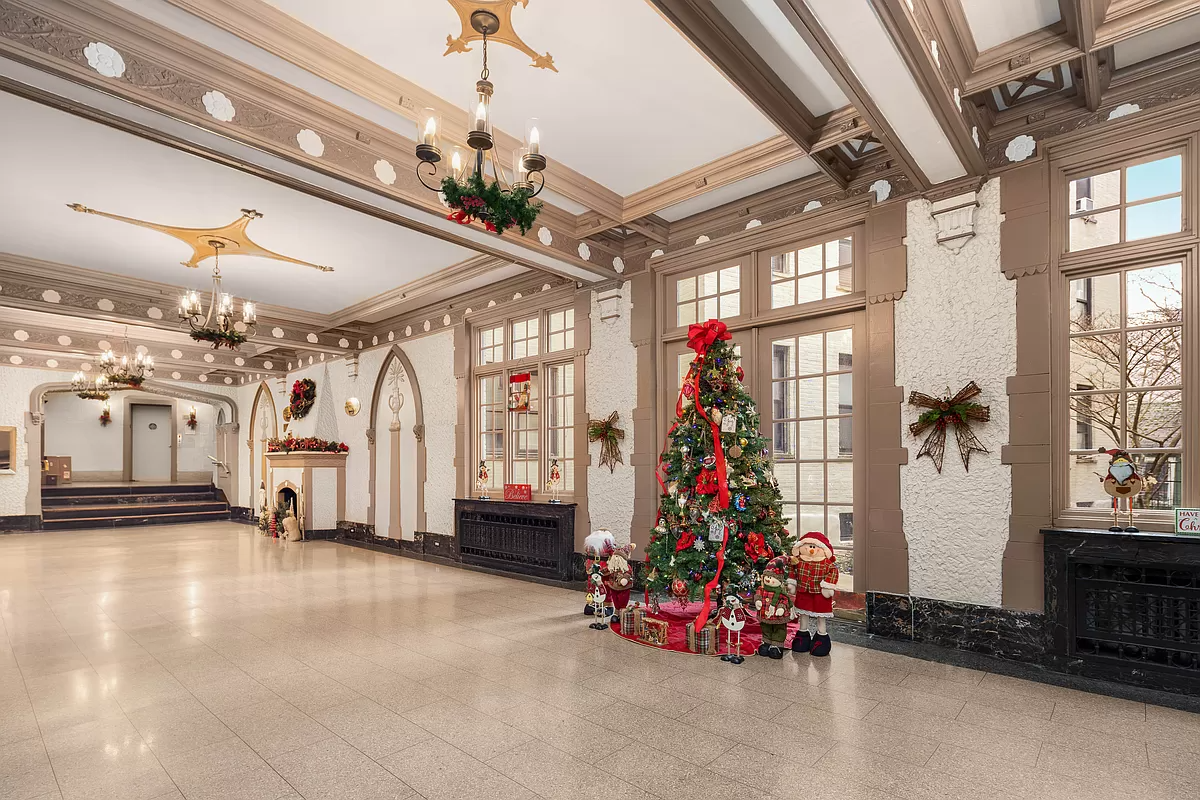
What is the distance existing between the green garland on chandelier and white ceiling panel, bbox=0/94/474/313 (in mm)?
2931

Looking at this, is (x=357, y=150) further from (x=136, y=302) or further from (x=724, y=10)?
(x=136, y=302)

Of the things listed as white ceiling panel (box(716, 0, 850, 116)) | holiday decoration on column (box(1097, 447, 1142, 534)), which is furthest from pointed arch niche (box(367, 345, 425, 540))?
holiday decoration on column (box(1097, 447, 1142, 534))

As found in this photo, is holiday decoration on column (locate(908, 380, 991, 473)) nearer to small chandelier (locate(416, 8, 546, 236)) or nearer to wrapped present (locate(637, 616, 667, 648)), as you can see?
wrapped present (locate(637, 616, 667, 648))

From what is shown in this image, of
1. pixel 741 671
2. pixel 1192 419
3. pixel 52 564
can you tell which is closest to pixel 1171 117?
pixel 1192 419

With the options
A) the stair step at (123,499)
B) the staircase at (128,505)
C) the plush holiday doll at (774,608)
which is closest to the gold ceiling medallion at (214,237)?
the plush holiday doll at (774,608)

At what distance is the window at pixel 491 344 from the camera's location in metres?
7.95

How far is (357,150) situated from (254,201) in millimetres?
1841

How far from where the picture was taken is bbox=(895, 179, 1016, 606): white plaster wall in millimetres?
4031

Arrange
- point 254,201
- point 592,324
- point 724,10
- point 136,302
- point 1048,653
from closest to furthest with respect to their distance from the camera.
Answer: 1. point 724,10
2. point 1048,653
3. point 254,201
4. point 592,324
5. point 136,302

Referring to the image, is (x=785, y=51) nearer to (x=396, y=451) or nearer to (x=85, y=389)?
(x=396, y=451)

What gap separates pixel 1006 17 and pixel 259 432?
15.1 meters

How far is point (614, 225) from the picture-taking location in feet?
18.0

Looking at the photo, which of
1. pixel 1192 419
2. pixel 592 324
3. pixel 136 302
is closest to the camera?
pixel 1192 419

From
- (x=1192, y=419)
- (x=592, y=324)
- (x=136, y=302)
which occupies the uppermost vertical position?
(x=136, y=302)
